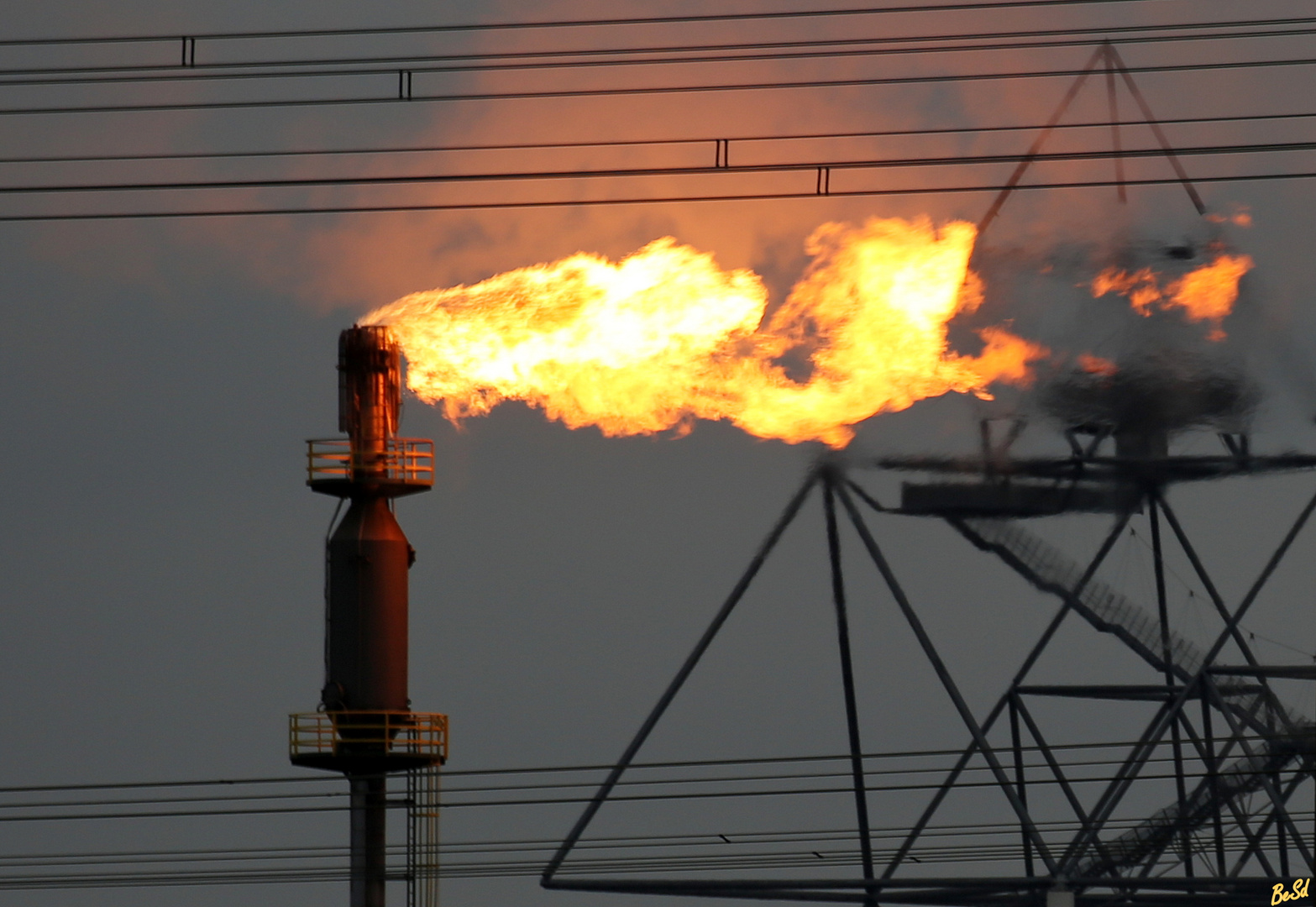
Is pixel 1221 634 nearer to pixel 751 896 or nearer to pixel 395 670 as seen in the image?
pixel 751 896

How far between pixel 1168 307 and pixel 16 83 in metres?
27.3

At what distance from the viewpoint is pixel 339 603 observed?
1813 inches

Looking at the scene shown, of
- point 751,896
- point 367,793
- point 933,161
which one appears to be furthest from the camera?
point 751,896

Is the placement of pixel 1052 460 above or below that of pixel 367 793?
above

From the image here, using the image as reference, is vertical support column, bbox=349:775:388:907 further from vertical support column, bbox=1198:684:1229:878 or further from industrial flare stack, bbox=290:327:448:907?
vertical support column, bbox=1198:684:1229:878

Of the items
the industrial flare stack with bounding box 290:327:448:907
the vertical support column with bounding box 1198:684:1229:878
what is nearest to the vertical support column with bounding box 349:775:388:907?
the industrial flare stack with bounding box 290:327:448:907

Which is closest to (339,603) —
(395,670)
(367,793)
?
(395,670)

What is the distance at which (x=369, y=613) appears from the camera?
45875mm

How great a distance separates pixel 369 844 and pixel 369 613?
5042 mm

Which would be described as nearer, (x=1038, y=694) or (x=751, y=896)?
(x=751, y=896)
